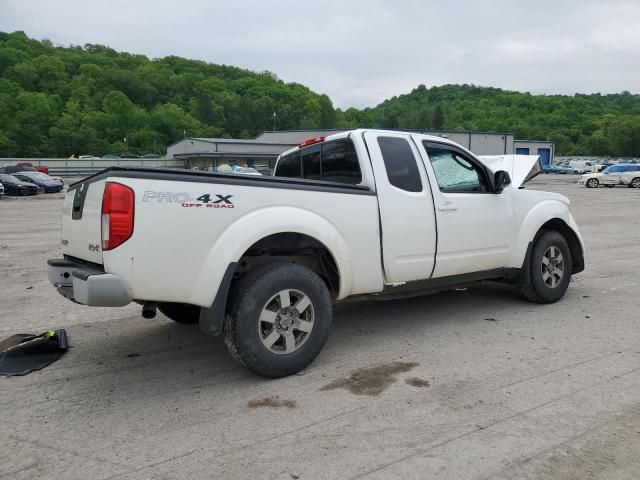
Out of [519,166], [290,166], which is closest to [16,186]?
[290,166]

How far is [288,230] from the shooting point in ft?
12.9

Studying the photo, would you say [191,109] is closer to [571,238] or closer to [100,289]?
[571,238]

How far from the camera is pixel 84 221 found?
3816mm

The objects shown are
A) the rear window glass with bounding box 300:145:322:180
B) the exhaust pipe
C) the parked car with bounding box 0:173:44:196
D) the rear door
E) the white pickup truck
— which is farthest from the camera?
the parked car with bounding box 0:173:44:196

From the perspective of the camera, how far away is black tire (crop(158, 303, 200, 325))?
16.1 feet

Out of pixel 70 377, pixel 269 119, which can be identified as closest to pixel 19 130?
pixel 269 119

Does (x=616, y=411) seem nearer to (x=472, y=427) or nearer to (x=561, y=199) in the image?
(x=472, y=427)

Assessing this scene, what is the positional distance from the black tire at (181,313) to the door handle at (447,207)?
2.48 meters

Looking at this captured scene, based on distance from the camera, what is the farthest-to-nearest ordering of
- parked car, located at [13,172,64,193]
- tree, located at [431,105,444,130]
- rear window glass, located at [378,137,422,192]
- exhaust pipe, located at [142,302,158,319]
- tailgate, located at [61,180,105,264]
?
tree, located at [431,105,444,130] → parked car, located at [13,172,64,193] → rear window glass, located at [378,137,422,192] → exhaust pipe, located at [142,302,158,319] → tailgate, located at [61,180,105,264]

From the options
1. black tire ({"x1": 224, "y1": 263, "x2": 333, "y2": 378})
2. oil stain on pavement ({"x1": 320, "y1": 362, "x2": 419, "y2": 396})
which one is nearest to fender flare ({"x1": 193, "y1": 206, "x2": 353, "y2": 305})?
black tire ({"x1": 224, "y1": 263, "x2": 333, "y2": 378})

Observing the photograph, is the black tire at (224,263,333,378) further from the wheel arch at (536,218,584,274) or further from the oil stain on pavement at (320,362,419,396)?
the wheel arch at (536,218,584,274)

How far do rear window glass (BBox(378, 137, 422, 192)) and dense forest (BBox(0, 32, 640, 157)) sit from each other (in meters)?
110

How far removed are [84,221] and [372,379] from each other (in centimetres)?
245

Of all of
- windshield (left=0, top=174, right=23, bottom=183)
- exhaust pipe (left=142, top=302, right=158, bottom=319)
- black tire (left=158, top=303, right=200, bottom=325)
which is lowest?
black tire (left=158, top=303, right=200, bottom=325)
